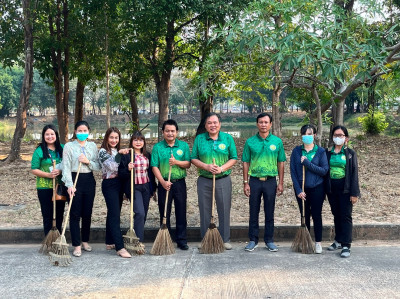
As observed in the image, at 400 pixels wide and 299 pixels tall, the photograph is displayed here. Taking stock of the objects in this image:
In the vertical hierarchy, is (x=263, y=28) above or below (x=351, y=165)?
above

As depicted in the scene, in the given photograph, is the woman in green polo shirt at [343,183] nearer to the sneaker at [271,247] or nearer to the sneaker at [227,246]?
the sneaker at [271,247]

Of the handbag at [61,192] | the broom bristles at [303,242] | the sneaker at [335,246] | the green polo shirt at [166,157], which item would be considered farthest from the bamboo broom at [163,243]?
the sneaker at [335,246]

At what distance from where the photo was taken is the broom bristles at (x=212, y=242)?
16.9ft

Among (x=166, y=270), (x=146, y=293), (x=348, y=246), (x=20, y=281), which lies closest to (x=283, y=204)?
(x=348, y=246)

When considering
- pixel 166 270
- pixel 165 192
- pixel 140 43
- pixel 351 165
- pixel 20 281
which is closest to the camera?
pixel 20 281

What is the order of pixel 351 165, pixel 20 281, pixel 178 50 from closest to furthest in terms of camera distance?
1. pixel 20 281
2. pixel 351 165
3. pixel 178 50

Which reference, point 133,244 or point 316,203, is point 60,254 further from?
point 316,203

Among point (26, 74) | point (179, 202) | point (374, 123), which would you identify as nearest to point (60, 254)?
point (179, 202)

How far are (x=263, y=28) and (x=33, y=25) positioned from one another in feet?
33.2

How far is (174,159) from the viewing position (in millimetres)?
5238

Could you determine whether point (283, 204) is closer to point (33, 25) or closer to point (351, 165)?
point (351, 165)

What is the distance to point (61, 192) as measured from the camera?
5176mm

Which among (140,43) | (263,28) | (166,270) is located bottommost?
(166,270)

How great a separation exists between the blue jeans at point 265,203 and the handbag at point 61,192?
2132mm
